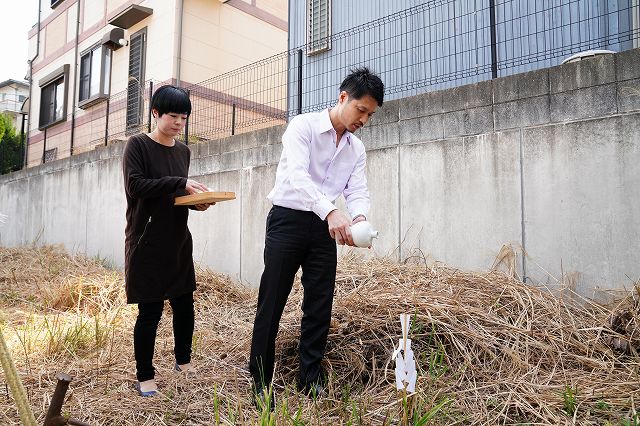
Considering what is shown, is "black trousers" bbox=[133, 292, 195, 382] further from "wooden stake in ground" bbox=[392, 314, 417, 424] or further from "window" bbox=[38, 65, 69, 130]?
"window" bbox=[38, 65, 69, 130]

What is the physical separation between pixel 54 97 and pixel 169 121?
11268 millimetres

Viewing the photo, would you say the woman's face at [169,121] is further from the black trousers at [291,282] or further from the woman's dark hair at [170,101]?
the black trousers at [291,282]

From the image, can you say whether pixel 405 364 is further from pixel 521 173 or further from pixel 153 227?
pixel 521 173

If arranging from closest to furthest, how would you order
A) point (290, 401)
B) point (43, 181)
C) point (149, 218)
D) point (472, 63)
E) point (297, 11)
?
point (290, 401), point (149, 218), point (472, 63), point (297, 11), point (43, 181)

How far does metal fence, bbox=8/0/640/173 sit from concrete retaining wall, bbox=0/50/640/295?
0.52 meters

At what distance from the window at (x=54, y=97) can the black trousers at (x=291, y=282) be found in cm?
1050

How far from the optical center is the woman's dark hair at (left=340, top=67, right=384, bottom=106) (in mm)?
1941

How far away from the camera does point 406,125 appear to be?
381 cm

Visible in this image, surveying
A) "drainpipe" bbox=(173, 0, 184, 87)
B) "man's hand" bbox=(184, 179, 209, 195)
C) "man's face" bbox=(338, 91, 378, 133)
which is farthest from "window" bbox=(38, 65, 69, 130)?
"man's face" bbox=(338, 91, 378, 133)

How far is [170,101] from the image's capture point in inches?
86.1

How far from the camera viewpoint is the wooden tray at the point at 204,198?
209 centimetres

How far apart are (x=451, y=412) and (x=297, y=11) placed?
6.35 m

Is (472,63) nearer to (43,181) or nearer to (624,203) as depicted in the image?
(624,203)

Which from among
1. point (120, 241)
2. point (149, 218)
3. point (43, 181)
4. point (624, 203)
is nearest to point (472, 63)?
point (624, 203)
